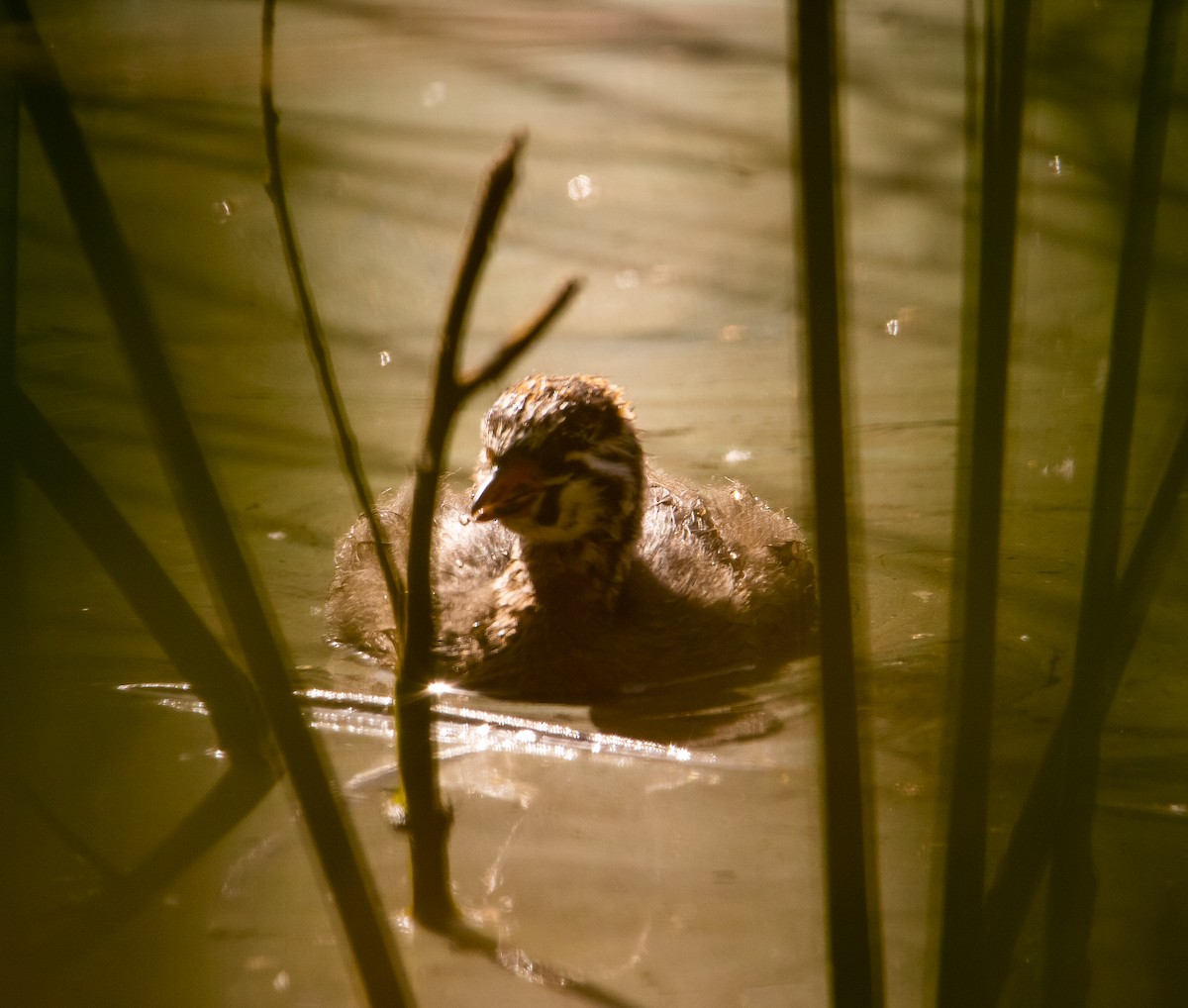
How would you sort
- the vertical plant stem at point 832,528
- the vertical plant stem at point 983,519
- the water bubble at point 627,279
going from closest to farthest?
1. the vertical plant stem at point 832,528
2. the vertical plant stem at point 983,519
3. the water bubble at point 627,279

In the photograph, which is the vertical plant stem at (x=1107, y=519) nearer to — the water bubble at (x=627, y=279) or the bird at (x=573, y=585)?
the bird at (x=573, y=585)

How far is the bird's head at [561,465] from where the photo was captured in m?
3.22

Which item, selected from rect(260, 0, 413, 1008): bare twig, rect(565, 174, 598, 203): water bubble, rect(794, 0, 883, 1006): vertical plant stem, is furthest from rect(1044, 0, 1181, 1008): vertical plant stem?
rect(565, 174, 598, 203): water bubble

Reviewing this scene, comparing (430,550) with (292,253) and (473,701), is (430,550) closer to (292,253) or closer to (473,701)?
(292,253)

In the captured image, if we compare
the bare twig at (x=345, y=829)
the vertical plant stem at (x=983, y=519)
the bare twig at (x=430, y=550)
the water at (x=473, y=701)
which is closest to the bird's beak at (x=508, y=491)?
the water at (x=473, y=701)

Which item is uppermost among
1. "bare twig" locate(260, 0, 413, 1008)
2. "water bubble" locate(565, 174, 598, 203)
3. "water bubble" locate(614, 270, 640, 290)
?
"water bubble" locate(565, 174, 598, 203)

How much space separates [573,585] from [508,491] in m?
0.35

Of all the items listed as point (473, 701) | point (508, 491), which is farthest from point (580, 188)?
point (473, 701)

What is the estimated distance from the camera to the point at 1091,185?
1622 mm

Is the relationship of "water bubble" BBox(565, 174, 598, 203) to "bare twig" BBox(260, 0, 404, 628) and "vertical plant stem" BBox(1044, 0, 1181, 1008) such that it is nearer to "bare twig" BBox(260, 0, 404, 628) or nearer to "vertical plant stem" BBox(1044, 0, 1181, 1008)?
"bare twig" BBox(260, 0, 404, 628)

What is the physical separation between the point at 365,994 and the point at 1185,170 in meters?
1.37

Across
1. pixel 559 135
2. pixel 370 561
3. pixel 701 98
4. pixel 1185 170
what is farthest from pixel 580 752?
pixel 701 98

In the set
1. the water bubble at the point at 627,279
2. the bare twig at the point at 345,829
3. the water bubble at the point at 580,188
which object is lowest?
the bare twig at the point at 345,829

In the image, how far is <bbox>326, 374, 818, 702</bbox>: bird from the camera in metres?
3.25
